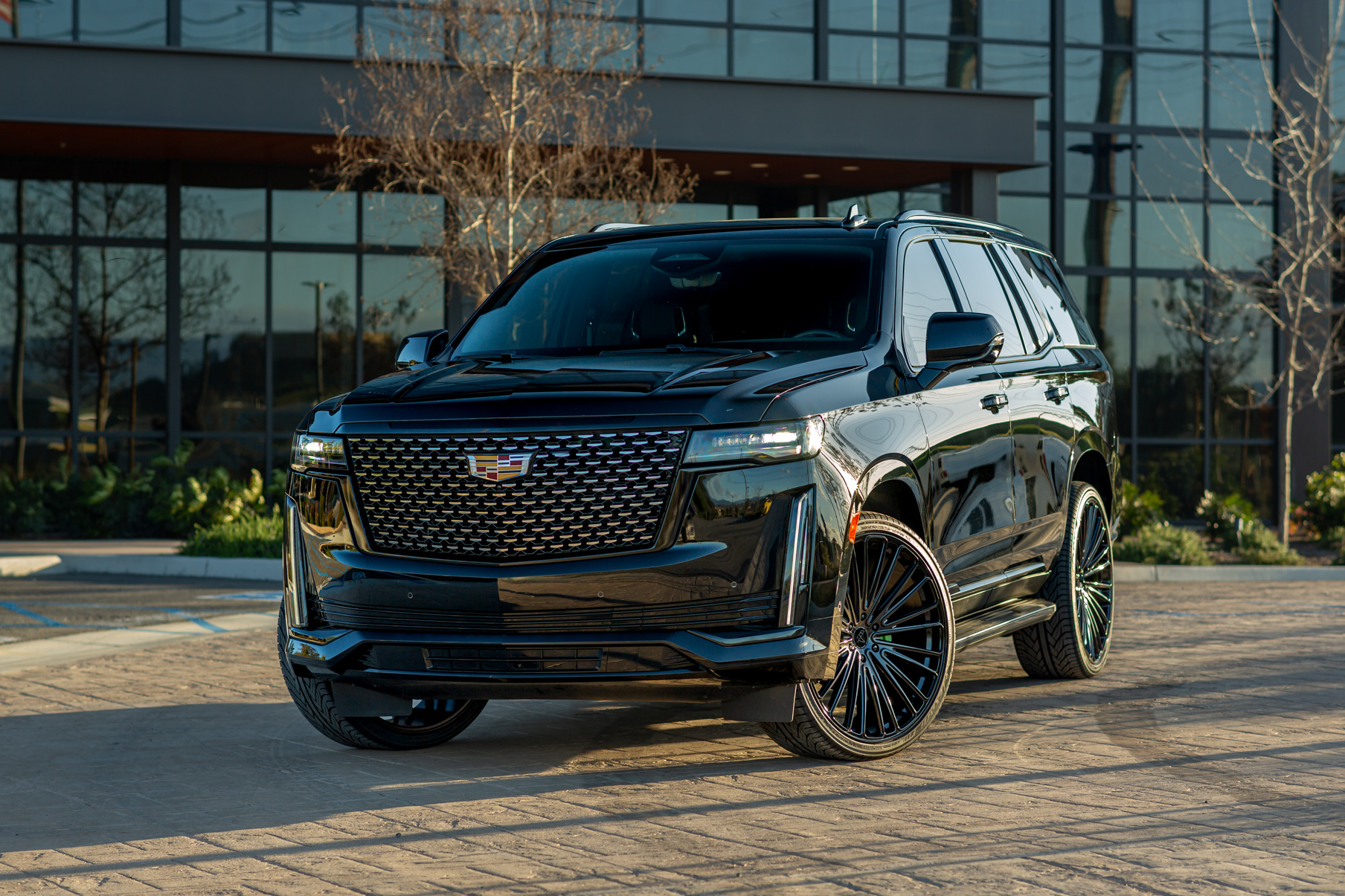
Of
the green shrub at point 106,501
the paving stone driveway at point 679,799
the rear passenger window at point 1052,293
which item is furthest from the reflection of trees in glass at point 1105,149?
the paving stone driveway at point 679,799

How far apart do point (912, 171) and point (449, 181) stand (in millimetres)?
8554

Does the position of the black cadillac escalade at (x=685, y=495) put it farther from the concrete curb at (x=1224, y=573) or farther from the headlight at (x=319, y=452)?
the concrete curb at (x=1224, y=573)

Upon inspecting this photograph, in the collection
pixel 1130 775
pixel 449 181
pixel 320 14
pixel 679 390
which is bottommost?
pixel 1130 775

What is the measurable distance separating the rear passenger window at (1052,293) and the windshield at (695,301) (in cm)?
173

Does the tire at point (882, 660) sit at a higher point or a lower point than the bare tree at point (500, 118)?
lower

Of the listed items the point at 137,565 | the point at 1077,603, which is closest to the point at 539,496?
the point at 1077,603

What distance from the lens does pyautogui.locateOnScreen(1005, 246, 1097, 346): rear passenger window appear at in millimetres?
7879

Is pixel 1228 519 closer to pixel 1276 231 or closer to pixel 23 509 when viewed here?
pixel 1276 231

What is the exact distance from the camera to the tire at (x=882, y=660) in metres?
5.54

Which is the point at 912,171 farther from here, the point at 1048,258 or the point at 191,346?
the point at 1048,258

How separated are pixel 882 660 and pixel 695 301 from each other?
1.75 m

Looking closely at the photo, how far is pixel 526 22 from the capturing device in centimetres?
1647

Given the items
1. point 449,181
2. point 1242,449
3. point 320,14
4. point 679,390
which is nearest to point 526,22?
point 449,181

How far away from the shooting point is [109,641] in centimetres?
1012
